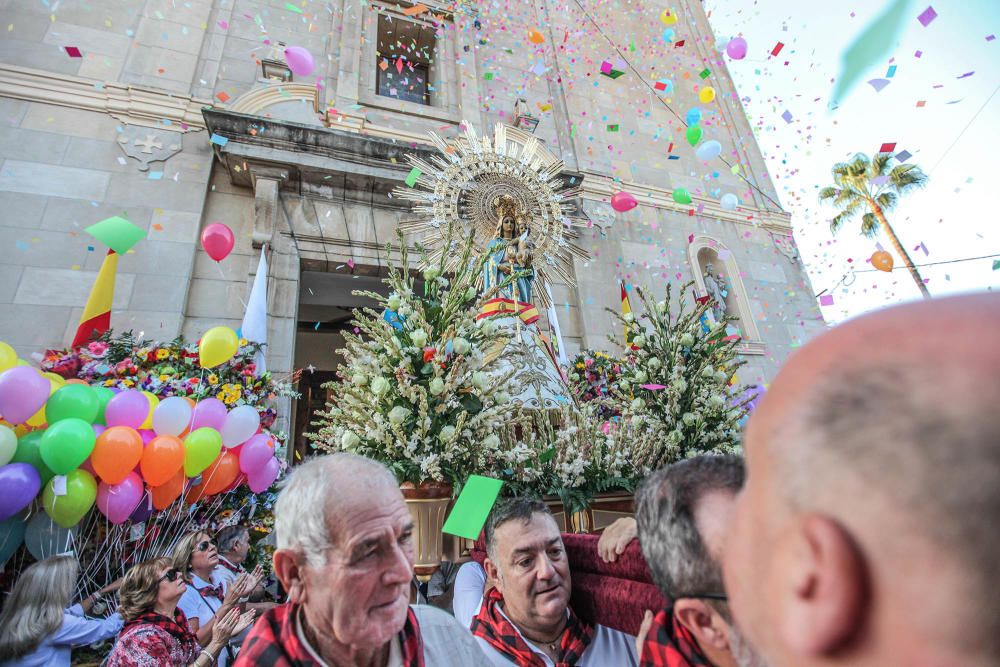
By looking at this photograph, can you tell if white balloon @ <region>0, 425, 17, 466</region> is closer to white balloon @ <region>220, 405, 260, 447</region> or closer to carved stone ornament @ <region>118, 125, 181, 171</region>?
white balloon @ <region>220, 405, 260, 447</region>

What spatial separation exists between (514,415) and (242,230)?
509cm

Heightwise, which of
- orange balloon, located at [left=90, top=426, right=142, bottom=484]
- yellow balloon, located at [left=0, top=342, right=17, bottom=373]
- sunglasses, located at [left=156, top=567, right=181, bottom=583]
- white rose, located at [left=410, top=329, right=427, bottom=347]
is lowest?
sunglasses, located at [left=156, top=567, right=181, bottom=583]

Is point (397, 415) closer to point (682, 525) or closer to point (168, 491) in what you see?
point (682, 525)

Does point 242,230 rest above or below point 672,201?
below

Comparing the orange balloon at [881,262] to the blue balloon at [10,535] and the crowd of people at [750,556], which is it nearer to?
the crowd of people at [750,556]

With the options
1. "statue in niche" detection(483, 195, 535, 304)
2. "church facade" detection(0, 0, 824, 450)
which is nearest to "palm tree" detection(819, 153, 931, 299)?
"church facade" detection(0, 0, 824, 450)

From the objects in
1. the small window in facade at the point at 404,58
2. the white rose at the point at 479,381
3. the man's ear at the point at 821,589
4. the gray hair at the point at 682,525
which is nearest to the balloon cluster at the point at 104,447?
the white rose at the point at 479,381

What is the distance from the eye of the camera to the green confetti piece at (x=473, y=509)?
1.68 meters

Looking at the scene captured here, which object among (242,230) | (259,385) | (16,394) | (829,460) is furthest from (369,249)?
(829,460)

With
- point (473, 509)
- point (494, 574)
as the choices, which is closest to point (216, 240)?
point (473, 509)

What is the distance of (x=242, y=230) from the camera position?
20.4 ft

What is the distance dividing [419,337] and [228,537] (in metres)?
3.02

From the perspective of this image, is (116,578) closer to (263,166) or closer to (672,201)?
(263,166)

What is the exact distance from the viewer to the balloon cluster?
2.76 m
